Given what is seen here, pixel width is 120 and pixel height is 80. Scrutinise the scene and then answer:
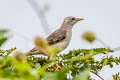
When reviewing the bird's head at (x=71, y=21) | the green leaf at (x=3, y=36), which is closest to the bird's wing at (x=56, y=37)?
the bird's head at (x=71, y=21)

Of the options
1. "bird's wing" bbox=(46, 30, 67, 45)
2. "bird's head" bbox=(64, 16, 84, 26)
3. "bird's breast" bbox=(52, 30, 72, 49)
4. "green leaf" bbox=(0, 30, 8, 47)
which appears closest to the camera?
"green leaf" bbox=(0, 30, 8, 47)

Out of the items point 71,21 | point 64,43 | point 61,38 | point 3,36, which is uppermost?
point 71,21

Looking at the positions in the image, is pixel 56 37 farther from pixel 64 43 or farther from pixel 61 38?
pixel 64 43

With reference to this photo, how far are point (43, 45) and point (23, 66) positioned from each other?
245 mm

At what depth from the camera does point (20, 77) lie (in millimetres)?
1188

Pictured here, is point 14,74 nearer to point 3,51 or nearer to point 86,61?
point 86,61

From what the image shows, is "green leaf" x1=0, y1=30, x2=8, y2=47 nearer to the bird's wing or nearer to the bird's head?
the bird's wing

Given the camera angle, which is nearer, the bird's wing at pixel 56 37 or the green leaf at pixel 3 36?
the green leaf at pixel 3 36

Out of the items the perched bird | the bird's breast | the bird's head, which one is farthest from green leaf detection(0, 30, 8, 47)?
the bird's head

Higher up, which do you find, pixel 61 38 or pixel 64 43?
pixel 61 38

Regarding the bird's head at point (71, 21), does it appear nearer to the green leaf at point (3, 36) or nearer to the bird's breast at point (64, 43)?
the bird's breast at point (64, 43)

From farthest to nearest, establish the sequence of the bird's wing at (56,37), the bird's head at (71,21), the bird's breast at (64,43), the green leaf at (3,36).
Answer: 1. the bird's head at (71,21)
2. the bird's wing at (56,37)
3. the bird's breast at (64,43)
4. the green leaf at (3,36)

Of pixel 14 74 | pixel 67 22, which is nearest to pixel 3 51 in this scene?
pixel 14 74

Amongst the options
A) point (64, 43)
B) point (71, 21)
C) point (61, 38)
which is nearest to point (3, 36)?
point (64, 43)
